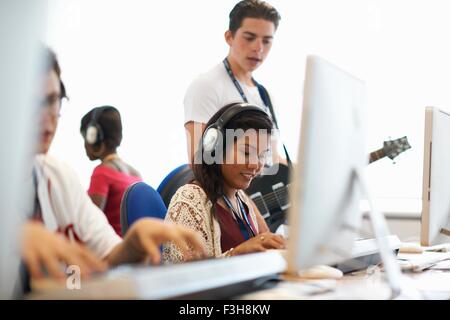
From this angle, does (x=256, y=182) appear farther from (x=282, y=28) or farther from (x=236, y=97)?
(x=282, y=28)

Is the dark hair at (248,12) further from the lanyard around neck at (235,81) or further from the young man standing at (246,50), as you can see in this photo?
the lanyard around neck at (235,81)

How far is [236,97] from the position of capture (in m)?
2.50

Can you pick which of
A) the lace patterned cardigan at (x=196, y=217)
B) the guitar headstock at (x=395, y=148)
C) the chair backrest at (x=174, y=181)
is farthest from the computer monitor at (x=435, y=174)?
the chair backrest at (x=174, y=181)

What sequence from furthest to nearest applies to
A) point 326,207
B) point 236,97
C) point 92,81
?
1. point 92,81
2. point 236,97
3. point 326,207

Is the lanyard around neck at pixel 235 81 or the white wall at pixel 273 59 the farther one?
the white wall at pixel 273 59

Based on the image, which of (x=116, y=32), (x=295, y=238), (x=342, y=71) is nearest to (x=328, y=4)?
(x=116, y=32)

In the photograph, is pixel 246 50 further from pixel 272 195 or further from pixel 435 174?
pixel 435 174

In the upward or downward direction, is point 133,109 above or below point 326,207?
above

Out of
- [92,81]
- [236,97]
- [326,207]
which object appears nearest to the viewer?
[326,207]

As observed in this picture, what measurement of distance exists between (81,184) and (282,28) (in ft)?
8.29

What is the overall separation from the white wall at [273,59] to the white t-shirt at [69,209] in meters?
1.77

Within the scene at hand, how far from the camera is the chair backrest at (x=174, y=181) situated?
2078mm

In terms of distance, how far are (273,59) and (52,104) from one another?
2.53 m

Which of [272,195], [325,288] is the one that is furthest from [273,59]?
[325,288]
